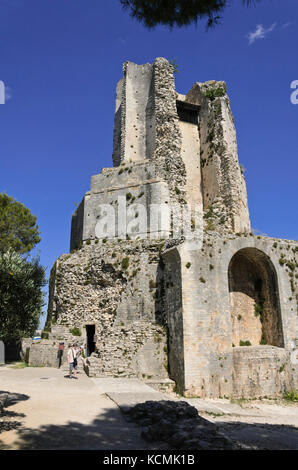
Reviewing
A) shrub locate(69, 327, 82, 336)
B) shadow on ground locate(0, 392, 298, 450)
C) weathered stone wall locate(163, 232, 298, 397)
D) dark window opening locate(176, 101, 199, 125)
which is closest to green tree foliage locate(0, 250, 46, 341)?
shadow on ground locate(0, 392, 298, 450)

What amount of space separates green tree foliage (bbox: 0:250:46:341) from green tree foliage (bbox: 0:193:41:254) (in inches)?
620

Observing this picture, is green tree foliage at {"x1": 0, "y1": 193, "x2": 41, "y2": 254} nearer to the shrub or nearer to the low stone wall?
the shrub

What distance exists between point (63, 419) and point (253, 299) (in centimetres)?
1197

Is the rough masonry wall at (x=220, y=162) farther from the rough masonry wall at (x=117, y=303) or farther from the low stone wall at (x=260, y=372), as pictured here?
the low stone wall at (x=260, y=372)

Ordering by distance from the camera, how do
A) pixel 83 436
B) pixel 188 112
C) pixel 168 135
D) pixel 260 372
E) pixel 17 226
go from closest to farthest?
1. pixel 83 436
2. pixel 260 372
3. pixel 168 135
4. pixel 17 226
5. pixel 188 112

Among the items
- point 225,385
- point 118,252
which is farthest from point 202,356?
point 118,252

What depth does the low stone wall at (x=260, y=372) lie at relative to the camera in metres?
13.6

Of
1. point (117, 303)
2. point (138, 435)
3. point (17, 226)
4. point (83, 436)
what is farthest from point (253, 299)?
point (17, 226)

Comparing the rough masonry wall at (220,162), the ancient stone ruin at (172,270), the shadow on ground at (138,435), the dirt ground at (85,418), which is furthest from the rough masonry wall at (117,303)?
the shadow on ground at (138,435)

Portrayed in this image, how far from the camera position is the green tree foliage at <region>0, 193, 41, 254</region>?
23.7 meters

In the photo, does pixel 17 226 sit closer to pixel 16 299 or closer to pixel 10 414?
pixel 16 299

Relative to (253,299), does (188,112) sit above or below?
above

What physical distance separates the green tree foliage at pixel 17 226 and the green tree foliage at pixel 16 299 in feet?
51.7

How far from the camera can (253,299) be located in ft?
55.0
